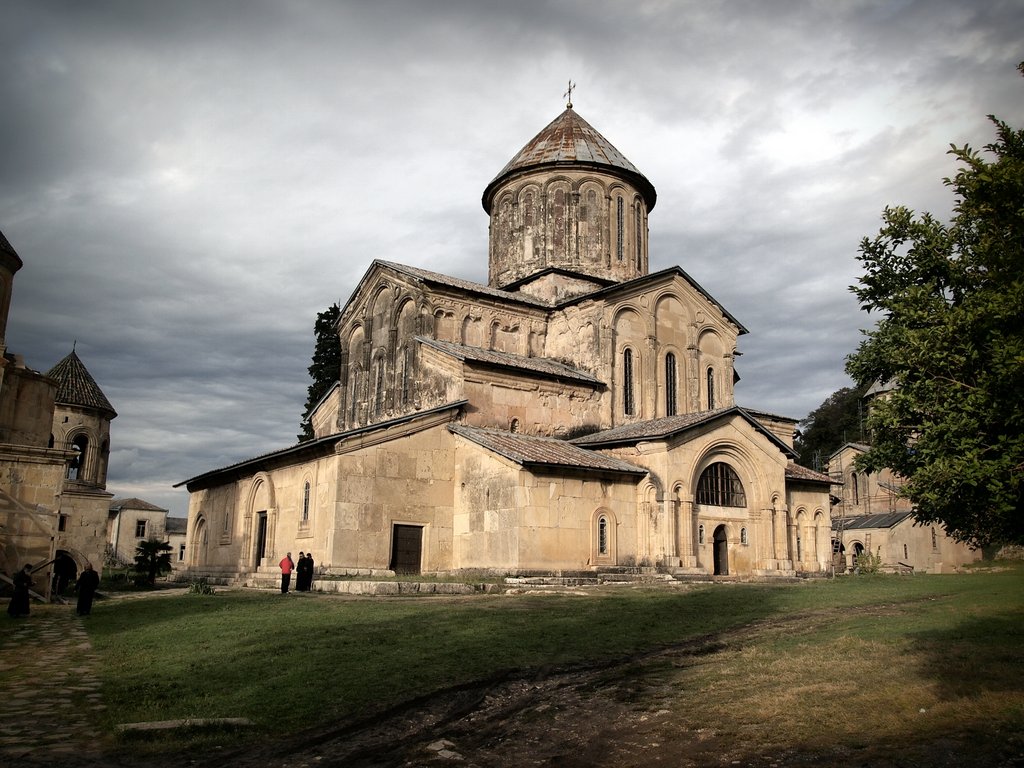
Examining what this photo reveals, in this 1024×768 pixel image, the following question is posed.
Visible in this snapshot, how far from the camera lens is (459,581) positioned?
62.7 ft

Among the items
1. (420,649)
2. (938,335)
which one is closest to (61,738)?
(420,649)

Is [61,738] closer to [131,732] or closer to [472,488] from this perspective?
[131,732]

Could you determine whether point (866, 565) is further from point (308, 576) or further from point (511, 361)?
point (308, 576)

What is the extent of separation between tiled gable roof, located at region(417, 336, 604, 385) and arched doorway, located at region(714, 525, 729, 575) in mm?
6319

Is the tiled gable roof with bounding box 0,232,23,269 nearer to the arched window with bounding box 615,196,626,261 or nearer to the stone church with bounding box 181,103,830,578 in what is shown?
the stone church with bounding box 181,103,830,578

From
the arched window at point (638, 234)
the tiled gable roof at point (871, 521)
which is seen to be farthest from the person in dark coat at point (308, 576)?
the tiled gable roof at point (871, 521)

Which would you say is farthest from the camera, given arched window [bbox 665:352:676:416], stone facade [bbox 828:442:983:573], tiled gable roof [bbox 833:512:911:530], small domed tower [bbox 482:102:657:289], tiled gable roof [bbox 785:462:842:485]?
tiled gable roof [bbox 833:512:911:530]

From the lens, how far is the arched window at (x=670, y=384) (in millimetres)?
30000

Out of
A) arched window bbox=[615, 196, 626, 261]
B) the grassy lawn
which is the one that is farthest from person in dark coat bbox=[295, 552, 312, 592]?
arched window bbox=[615, 196, 626, 261]

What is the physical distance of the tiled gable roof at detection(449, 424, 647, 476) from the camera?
2166 cm

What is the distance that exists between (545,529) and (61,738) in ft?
51.1

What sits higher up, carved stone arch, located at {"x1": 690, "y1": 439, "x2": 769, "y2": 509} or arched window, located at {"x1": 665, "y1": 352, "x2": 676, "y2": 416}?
arched window, located at {"x1": 665, "y1": 352, "x2": 676, "y2": 416}

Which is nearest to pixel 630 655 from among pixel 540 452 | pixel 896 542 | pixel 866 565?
pixel 540 452

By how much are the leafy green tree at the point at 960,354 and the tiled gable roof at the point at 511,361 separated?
15.4 meters
